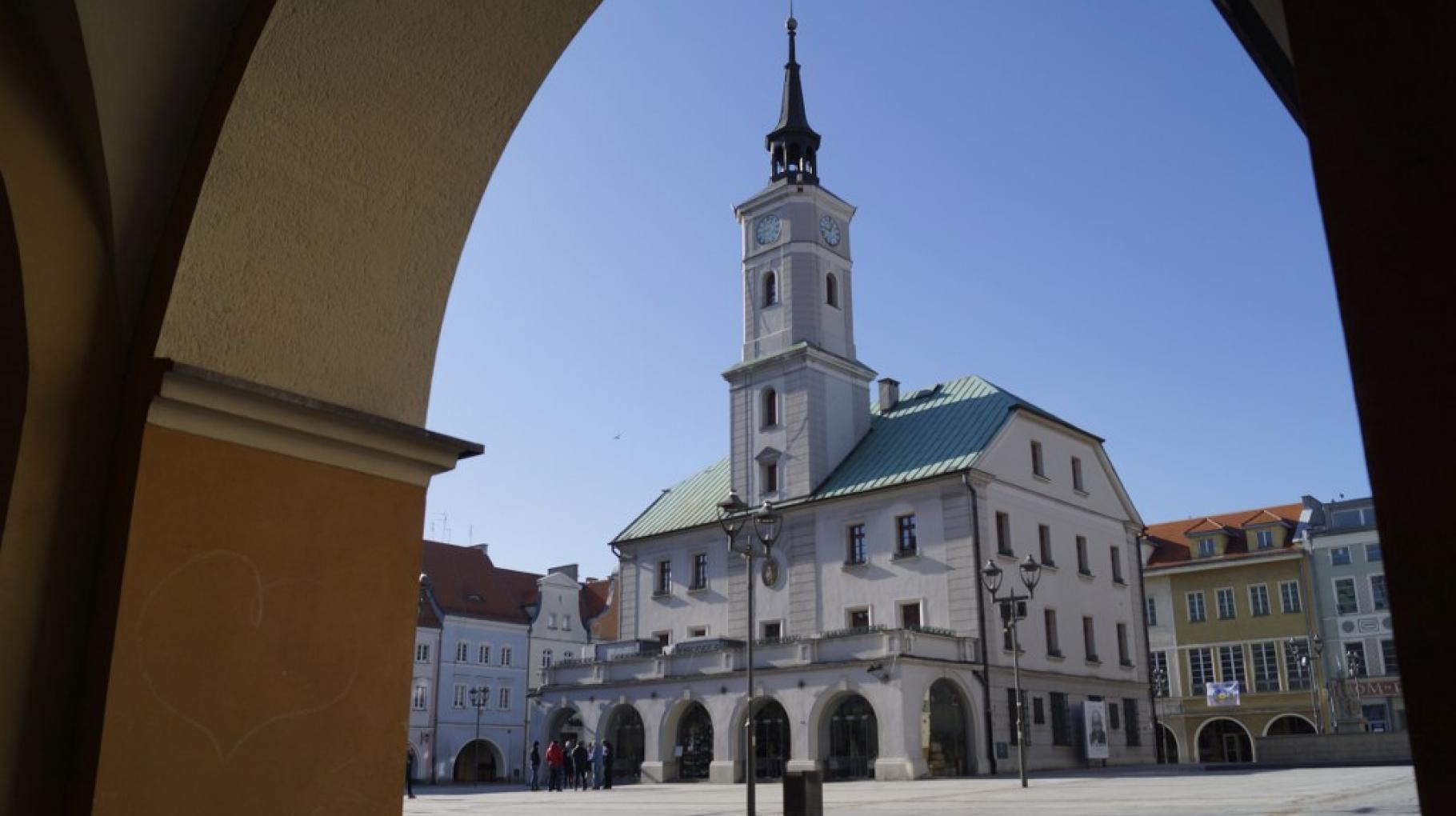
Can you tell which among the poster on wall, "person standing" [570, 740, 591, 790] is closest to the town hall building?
the poster on wall

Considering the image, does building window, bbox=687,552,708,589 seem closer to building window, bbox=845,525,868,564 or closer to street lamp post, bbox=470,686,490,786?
building window, bbox=845,525,868,564

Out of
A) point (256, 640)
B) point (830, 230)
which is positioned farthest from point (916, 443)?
point (256, 640)

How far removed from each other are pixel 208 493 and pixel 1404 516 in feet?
13.8

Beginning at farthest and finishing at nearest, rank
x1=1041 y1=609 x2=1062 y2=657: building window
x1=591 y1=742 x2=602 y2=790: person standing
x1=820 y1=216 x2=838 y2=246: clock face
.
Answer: x1=820 y1=216 x2=838 y2=246: clock face < x1=1041 y1=609 x2=1062 y2=657: building window < x1=591 y1=742 x2=602 y2=790: person standing

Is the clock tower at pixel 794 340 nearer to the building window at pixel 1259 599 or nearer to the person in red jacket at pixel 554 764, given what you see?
the person in red jacket at pixel 554 764

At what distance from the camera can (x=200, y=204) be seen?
4.55 meters

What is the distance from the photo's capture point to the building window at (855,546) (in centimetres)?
3875

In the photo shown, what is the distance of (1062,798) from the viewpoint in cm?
1909

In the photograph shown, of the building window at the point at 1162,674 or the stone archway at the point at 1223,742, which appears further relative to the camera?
the building window at the point at 1162,674

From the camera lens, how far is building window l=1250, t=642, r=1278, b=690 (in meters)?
57.7

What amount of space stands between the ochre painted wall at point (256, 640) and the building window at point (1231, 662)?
61.7 meters

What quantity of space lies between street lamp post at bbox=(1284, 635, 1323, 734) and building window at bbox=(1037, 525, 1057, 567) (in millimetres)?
17409

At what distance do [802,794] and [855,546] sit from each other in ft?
86.0

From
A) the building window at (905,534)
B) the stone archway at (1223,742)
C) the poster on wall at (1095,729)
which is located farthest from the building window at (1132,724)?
the stone archway at (1223,742)
